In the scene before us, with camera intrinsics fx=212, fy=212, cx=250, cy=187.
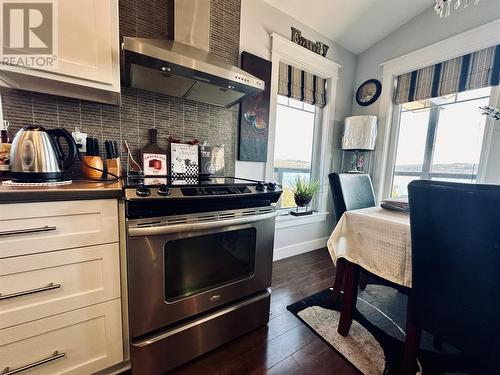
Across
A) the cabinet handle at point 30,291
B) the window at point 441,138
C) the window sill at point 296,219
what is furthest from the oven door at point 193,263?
the window at point 441,138

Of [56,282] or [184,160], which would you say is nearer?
[56,282]

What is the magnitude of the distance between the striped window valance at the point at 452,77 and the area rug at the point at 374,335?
206 centimetres

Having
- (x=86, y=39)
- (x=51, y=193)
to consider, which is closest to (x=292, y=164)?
(x=86, y=39)

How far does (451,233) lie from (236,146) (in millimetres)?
1602

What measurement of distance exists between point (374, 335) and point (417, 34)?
2.97 meters

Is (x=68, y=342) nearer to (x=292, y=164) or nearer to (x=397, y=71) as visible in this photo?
(x=292, y=164)

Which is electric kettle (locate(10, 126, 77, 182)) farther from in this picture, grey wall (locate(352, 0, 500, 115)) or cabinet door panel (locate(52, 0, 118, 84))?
grey wall (locate(352, 0, 500, 115))

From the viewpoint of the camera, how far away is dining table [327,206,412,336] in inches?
40.9

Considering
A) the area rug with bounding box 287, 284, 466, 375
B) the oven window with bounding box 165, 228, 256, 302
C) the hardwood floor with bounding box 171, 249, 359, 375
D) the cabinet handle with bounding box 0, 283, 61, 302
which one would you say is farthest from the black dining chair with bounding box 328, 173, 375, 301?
the cabinet handle with bounding box 0, 283, 61, 302

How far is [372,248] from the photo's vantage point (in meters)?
1.16

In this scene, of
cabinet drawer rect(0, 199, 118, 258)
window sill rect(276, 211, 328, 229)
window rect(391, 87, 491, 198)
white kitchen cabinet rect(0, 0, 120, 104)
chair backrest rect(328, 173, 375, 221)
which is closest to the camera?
cabinet drawer rect(0, 199, 118, 258)

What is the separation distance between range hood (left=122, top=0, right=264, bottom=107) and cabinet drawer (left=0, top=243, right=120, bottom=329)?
36.7 inches

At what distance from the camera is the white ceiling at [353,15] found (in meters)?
2.09

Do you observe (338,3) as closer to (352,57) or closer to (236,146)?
(352,57)
